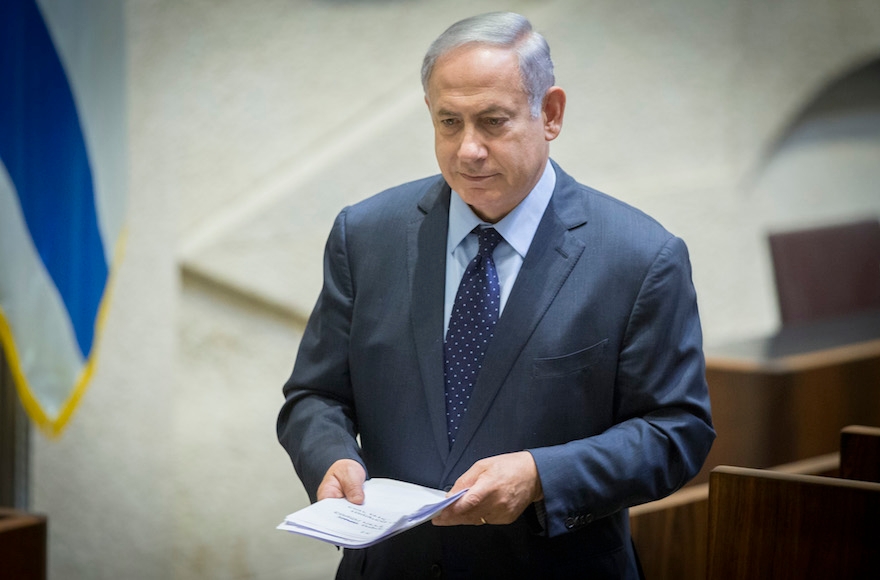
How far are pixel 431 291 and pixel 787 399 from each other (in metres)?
1.58

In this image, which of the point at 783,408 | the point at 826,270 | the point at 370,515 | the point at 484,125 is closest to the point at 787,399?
the point at 783,408

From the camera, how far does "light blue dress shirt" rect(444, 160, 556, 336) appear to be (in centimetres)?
145

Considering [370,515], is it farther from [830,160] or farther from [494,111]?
[830,160]

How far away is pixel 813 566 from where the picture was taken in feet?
4.33

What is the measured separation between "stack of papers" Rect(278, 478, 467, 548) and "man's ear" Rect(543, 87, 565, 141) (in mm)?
524

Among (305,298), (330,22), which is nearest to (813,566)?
(305,298)

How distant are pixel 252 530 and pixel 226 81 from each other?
1.42 metres

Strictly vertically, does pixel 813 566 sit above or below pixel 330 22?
below

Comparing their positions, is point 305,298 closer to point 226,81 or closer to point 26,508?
point 226,81

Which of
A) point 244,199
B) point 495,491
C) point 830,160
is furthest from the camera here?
point 830,160

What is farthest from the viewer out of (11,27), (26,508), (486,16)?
(26,508)

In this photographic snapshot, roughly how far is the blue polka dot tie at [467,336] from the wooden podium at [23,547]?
111cm

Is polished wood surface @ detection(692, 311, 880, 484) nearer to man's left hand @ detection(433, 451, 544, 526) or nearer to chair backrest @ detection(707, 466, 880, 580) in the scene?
chair backrest @ detection(707, 466, 880, 580)

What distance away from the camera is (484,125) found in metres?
1.39
